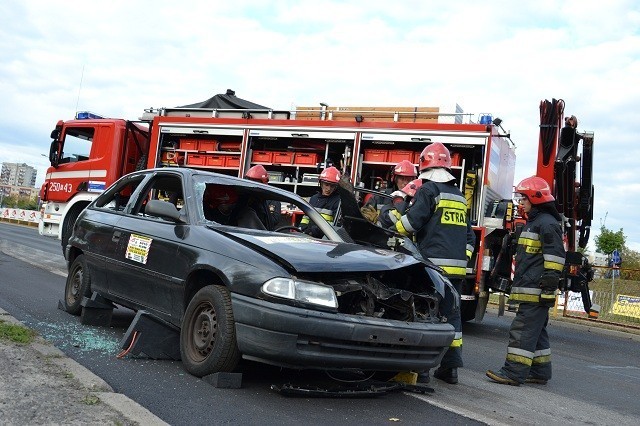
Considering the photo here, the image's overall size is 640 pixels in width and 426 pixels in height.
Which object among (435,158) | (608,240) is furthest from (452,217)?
(608,240)

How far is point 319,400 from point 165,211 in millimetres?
1793

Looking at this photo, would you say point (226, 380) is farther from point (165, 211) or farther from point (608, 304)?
point (608, 304)

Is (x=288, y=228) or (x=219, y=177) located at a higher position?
(x=219, y=177)

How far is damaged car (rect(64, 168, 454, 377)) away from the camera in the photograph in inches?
158

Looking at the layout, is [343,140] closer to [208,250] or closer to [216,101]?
[216,101]

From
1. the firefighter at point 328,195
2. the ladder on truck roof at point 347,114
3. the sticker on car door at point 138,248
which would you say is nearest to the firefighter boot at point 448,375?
the sticker on car door at point 138,248

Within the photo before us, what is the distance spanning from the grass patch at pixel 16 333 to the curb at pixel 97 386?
67mm

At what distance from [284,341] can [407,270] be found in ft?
4.02

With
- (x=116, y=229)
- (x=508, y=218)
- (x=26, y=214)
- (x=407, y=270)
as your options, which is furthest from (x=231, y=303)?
(x=26, y=214)

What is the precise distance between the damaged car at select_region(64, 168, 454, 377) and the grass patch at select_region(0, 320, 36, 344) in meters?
0.78

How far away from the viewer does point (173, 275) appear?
4891 mm

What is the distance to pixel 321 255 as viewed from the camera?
4.35 m

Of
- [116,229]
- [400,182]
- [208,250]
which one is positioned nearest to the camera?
[208,250]

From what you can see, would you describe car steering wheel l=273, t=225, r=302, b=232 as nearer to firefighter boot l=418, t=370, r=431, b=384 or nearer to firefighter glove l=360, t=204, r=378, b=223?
firefighter glove l=360, t=204, r=378, b=223
